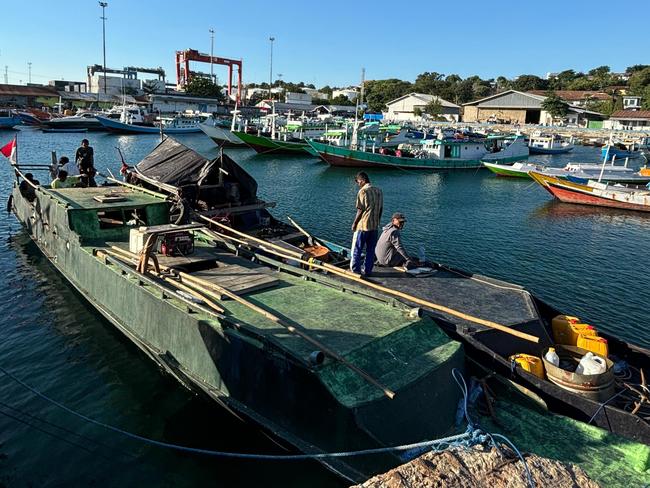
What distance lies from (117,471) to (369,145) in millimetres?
56004

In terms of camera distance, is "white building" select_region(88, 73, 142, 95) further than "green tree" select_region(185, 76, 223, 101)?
Yes

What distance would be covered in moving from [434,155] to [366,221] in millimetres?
44754

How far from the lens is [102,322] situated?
41.8 feet

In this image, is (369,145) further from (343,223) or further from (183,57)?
(183,57)

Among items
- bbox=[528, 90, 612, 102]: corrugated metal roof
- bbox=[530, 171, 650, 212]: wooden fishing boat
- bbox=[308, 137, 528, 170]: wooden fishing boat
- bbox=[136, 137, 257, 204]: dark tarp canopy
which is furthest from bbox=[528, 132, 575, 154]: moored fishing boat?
bbox=[136, 137, 257, 204]: dark tarp canopy

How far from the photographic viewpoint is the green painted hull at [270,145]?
194 ft

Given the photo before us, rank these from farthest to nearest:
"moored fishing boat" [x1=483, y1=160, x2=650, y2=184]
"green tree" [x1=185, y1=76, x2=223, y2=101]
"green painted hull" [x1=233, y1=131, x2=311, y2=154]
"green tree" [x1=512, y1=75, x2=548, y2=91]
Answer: "green tree" [x1=512, y1=75, x2=548, y2=91] → "green tree" [x1=185, y1=76, x2=223, y2=101] → "green painted hull" [x1=233, y1=131, x2=311, y2=154] → "moored fishing boat" [x1=483, y1=160, x2=650, y2=184]

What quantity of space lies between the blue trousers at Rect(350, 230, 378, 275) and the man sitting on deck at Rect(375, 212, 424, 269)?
53 cm

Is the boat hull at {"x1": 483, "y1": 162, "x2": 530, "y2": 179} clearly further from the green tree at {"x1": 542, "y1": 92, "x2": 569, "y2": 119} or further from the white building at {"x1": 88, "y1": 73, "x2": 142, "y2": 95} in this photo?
the white building at {"x1": 88, "y1": 73, "x2": 142, "y2": 95}

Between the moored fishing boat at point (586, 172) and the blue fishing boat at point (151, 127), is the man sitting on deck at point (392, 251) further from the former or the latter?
the blue fishing boat at point (151, 127)

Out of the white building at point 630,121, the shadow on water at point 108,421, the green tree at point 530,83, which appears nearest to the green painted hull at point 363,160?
the shadow on water at point 108,421

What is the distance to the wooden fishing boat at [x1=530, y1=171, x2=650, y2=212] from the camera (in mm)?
31242

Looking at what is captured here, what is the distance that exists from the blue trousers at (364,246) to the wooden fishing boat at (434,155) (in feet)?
131

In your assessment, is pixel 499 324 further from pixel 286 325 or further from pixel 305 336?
pixel 286 325
